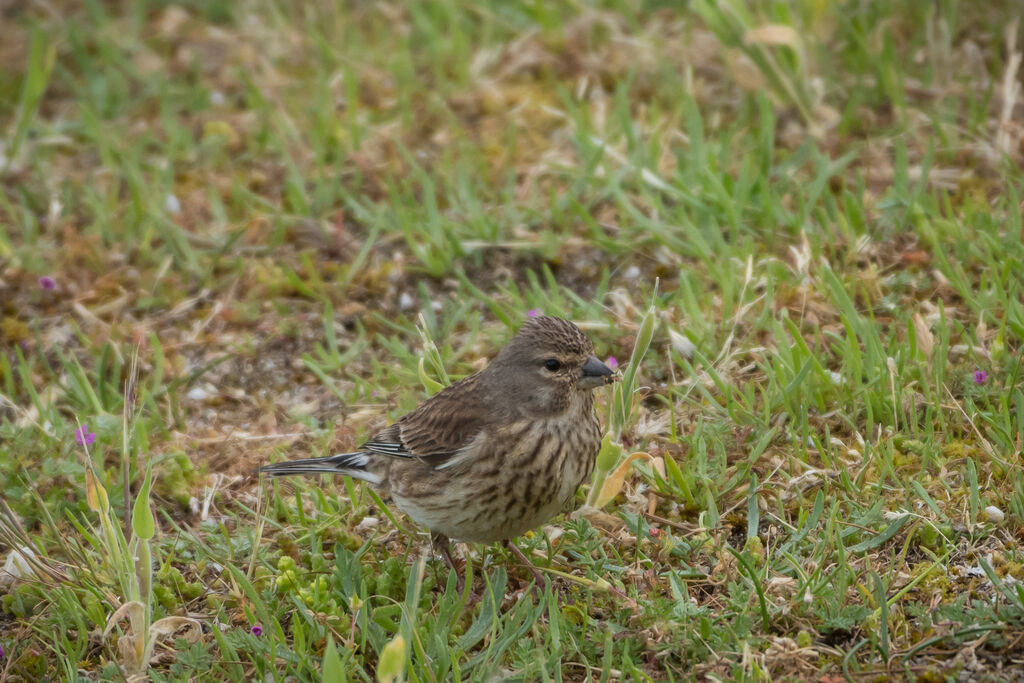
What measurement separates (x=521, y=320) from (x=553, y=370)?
1.12m

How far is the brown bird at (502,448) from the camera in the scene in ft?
13.6

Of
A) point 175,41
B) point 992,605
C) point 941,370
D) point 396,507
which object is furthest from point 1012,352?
point 175,41

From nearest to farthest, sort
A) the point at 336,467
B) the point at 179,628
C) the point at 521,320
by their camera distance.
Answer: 1. the point at 179,628
2. the point at 336,467
3. the point at 521,320

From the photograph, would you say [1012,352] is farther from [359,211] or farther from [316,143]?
[316,143]

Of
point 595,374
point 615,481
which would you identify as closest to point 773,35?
point 595,374

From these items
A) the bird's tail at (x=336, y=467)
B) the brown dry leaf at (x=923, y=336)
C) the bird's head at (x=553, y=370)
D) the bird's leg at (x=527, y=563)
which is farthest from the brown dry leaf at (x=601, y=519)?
A: the brown dry leaf at (x=923, y=336)

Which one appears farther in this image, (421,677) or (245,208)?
(245,208)

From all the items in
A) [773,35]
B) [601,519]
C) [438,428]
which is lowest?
[601,519]

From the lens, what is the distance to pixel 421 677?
3.72m

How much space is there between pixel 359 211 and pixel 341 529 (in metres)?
2.34

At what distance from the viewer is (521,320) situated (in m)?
5.42

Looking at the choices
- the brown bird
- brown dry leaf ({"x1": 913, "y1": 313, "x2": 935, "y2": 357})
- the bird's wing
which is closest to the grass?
brown dry leaf ({"x1": 913, "y1": 313, "x2": 935, "y2": 357})

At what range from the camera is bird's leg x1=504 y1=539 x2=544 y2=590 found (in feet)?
13.5

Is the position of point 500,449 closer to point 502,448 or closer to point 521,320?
point 502,448
